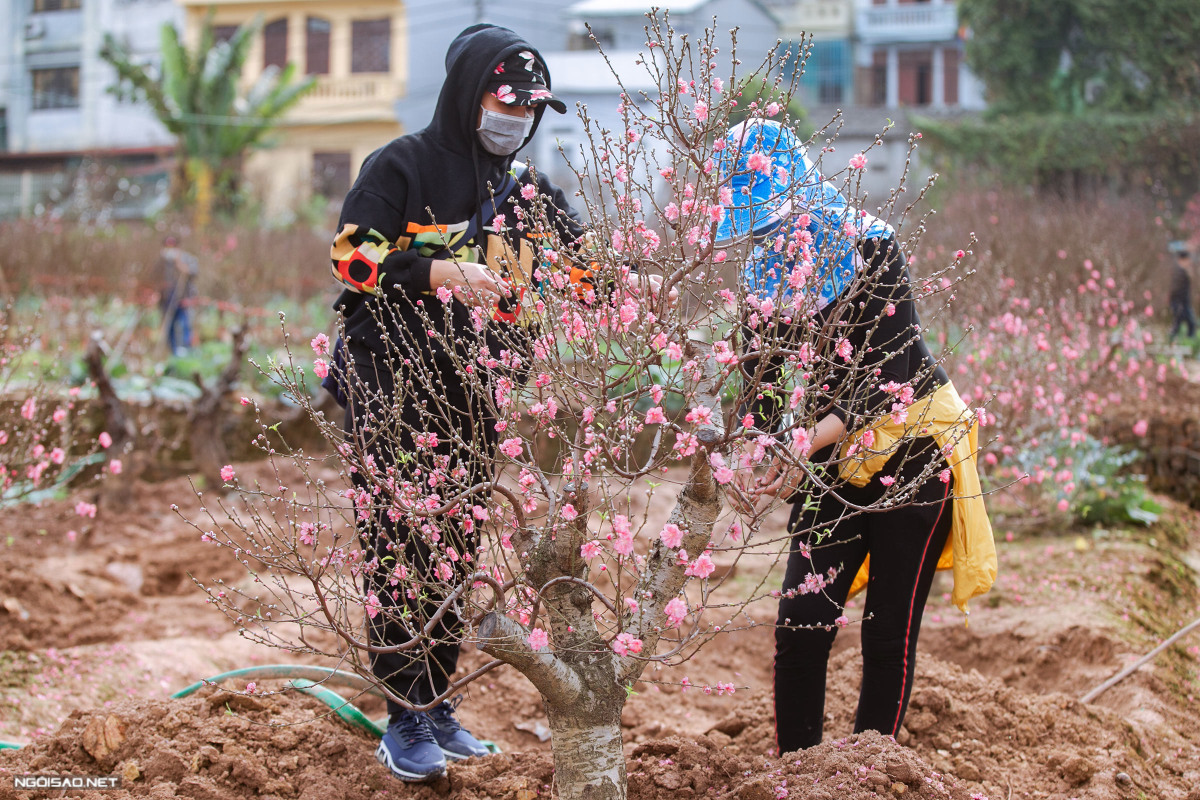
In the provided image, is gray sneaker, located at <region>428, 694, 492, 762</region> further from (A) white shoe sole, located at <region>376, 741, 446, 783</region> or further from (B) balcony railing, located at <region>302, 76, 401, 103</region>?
(B) balcony railing, located at <region>302, 76, 401, 103</region>

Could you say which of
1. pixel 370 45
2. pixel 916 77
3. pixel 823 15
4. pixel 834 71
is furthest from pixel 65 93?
pixel 916 77

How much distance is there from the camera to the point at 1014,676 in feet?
13.7

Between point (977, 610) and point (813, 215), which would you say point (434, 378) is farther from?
point (977, 610)

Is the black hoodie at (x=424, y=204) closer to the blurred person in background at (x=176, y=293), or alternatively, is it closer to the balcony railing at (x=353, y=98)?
the blurred person in background at (x=176, y=293)

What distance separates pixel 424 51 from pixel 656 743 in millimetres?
29084

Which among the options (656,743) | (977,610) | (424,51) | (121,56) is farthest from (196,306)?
(424,51)

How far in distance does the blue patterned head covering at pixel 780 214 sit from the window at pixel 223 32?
31882 mm

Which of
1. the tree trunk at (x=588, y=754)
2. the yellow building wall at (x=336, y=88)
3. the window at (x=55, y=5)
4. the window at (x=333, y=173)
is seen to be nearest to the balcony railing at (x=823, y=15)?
the yellow building wall at (x=336, y=88)

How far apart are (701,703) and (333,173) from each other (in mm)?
24944

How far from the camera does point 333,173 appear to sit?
88.4ft

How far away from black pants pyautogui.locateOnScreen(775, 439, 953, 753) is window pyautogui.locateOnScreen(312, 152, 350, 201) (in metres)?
24.8

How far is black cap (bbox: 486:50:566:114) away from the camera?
266 cm

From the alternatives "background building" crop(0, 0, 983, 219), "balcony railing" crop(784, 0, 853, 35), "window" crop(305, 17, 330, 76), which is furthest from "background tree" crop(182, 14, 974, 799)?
Answer: "balcony railing" crop(784, 0, 853, 35)

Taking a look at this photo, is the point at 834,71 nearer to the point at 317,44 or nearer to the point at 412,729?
the point at 317,44
